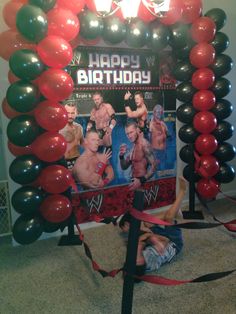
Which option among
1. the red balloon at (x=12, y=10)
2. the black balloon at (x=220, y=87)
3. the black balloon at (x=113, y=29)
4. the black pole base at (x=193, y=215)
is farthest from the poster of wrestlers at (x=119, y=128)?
the red balloon at (x=12, y=10)

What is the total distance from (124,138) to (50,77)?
45.0 inches

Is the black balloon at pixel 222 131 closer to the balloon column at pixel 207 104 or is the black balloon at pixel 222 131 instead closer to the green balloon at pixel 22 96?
the balloon column at pixel 207 104

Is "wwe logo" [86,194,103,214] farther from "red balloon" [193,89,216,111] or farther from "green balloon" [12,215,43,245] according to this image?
"red balloon" [193,89,216,111]

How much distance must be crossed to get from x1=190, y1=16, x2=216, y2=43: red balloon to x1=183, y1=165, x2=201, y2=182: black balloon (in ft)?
4.35

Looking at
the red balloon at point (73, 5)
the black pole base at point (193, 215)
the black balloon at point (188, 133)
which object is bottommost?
the black pole base at point (193, 215)

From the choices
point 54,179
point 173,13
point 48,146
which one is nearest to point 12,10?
point 48,146

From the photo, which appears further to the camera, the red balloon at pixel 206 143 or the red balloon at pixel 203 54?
the red balloon at pixel 206 143

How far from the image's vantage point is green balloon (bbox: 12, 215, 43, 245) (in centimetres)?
238

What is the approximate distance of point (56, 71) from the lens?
2.31 meters

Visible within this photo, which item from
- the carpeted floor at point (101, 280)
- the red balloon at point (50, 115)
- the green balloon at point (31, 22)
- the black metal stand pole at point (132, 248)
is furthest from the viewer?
the red balloon at point (50, 115)

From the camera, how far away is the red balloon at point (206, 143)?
318 centimetres

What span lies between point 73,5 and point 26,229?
1.80m

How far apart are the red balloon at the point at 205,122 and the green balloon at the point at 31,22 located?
174cm

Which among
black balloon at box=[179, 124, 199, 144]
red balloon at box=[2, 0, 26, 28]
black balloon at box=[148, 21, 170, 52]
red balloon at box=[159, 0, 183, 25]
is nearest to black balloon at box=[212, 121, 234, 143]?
black balloon at box=[179, 124, 199, 144]
